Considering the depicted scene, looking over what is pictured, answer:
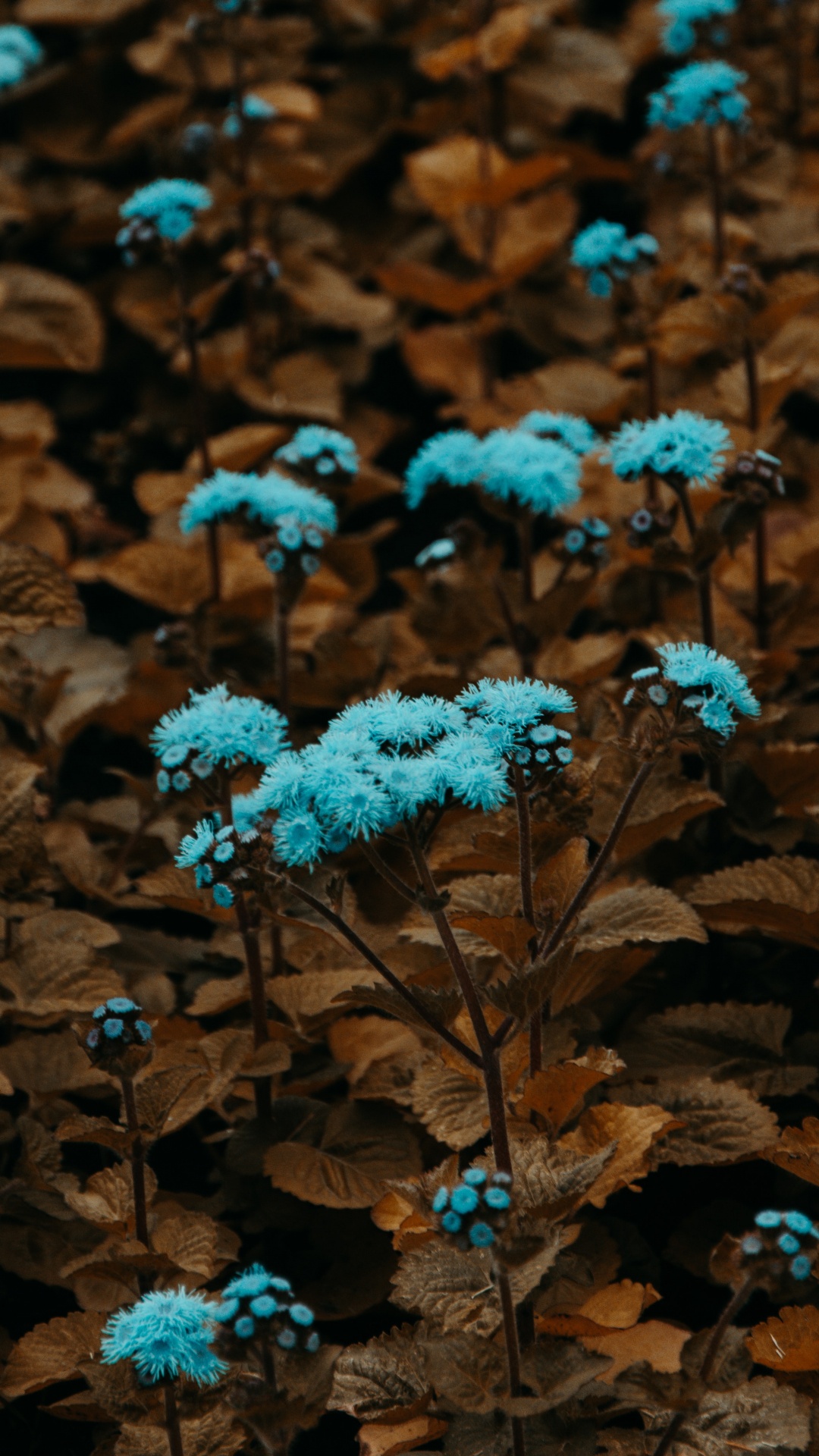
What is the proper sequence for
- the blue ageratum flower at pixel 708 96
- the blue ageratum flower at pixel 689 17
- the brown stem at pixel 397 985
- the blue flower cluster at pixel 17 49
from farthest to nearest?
the blue flower cluster at pixel 17 49 → the blue ageratum flower at pixel 689 17 → the blue ageratum flower at pixel 708 96 → the brown stem at pixel 397 985

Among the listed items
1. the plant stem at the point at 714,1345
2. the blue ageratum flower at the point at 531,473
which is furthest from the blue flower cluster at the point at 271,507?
the plant stem at the point at 714,1345

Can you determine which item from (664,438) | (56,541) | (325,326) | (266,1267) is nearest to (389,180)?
(325,326)

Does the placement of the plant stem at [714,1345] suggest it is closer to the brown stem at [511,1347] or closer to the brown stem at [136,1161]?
the brown stem at [511,1347]

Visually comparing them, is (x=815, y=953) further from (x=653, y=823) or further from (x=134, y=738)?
(x=134, y=738)

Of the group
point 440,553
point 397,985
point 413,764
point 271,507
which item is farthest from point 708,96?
point 397,985

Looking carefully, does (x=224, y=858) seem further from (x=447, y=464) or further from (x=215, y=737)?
(x=447, y=464)

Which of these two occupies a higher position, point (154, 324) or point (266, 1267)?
point (154, 324)

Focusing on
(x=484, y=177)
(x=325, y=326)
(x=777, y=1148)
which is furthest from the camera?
(x=325, y=326)
